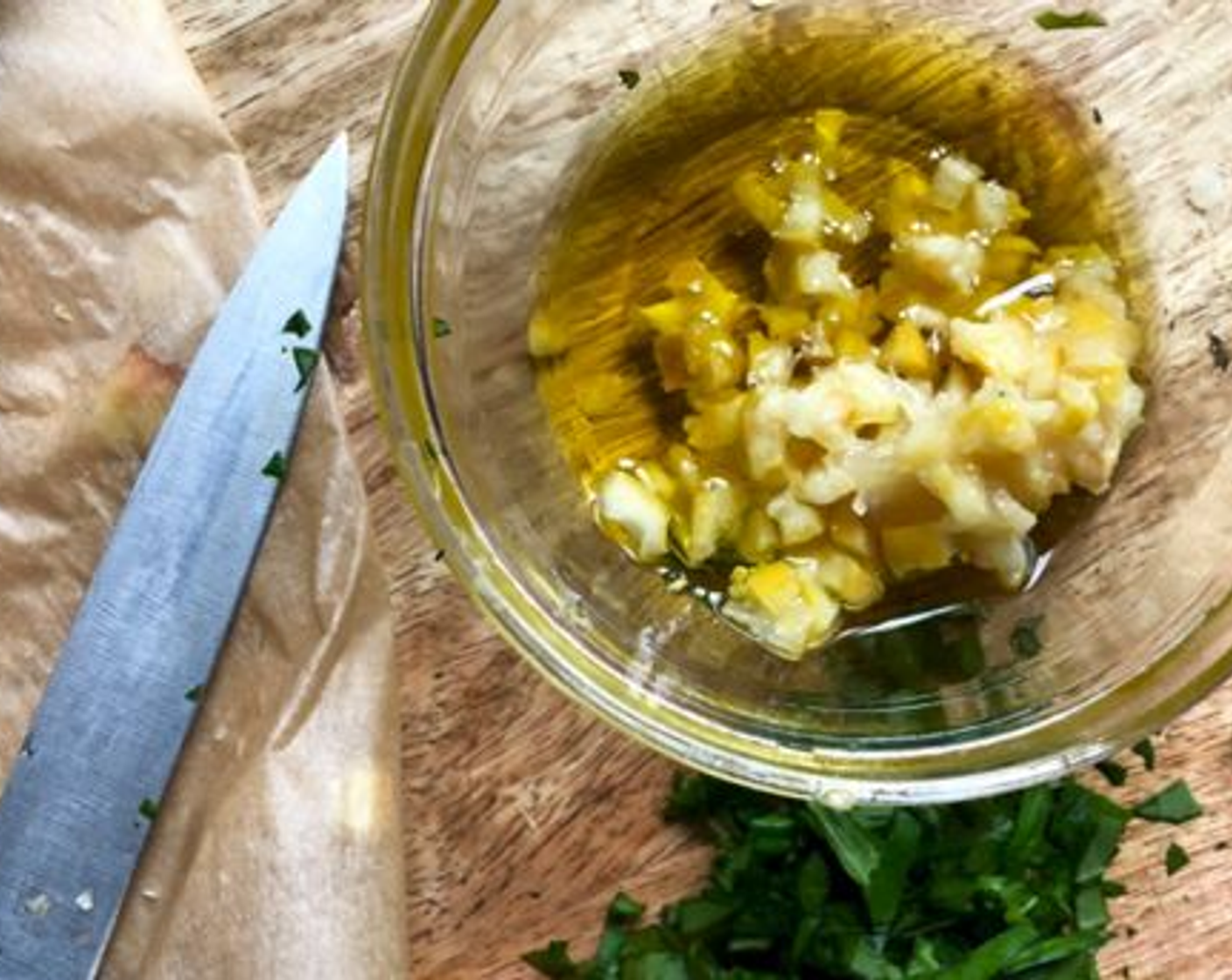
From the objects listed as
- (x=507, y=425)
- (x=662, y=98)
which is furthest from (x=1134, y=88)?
(x=507, y=425)

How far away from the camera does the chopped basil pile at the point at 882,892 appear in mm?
1320

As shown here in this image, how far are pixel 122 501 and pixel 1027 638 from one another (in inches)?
21.9

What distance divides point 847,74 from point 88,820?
0.65m

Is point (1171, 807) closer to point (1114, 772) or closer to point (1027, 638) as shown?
point (1114, 772)

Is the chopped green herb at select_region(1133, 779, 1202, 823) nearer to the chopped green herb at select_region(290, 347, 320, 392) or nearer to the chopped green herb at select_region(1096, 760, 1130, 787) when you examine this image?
the chopped green herb at select_region(1096, 760, 1130, 787)

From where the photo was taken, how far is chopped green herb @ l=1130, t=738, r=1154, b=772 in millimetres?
1338

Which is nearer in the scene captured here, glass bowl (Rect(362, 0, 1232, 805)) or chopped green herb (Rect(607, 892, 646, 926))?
glass bowl (Rect(362, 0, 1232, 805))

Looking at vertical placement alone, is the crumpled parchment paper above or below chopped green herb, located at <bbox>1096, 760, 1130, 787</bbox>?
above

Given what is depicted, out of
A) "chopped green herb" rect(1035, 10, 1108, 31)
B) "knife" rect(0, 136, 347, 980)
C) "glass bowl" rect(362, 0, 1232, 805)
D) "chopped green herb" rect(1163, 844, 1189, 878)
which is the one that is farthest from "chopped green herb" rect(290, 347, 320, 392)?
"chopped green herb" rect(1163, 844, 1189, 878)

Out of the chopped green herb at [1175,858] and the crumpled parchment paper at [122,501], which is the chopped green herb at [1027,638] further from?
the crumpled parchment paper at [122,501]

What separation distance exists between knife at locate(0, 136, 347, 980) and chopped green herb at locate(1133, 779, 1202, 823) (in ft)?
1.91

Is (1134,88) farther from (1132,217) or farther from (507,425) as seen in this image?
(507,425)

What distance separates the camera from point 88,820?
51.2 inches

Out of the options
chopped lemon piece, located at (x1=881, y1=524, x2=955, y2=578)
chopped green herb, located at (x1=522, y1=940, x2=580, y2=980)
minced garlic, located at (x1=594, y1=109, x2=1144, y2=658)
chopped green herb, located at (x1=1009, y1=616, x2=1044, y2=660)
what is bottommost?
chopped green herb, located at (x1=522, y1=940, x2=580, y2=980)
